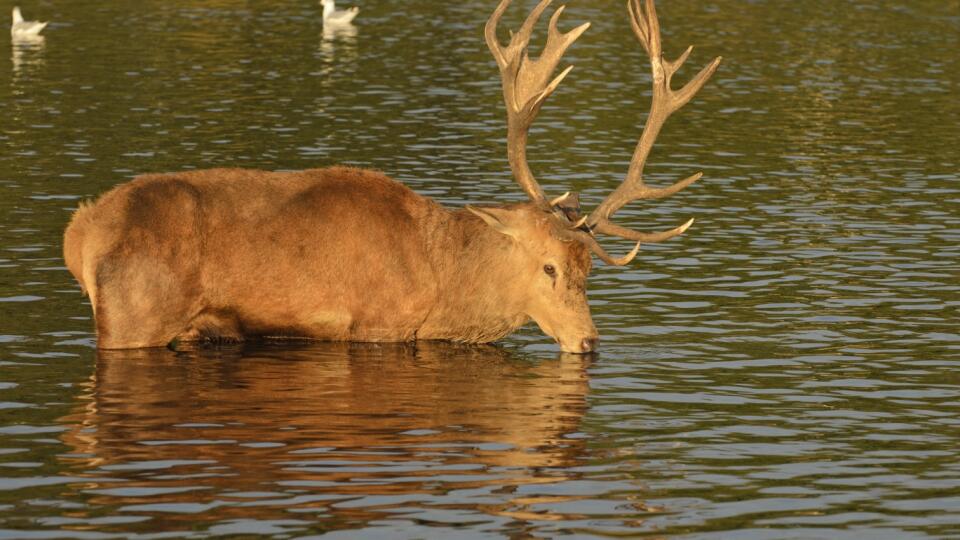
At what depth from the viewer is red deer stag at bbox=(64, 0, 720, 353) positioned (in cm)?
1596

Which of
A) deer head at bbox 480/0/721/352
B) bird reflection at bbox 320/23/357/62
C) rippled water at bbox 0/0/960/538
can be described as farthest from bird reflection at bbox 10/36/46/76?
deer head at bbox 480/0/721/352

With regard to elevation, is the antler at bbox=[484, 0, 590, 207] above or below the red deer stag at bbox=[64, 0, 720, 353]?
above

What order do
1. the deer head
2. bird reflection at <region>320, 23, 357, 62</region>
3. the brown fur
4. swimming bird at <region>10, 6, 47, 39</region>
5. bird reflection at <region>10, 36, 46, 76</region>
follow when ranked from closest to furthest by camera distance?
the brown fur → the deer head → bird reflection at <region>10, 36, 46, 76</region> → swimming bird at <region>10, 6, 47, 39</region> → bird reflection at <region>320, 23, 357, 62</region>

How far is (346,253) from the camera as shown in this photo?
54.5 ft

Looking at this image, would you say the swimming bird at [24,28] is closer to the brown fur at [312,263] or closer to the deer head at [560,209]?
the deer head at [560,209]

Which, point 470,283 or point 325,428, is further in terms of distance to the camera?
point 470,283

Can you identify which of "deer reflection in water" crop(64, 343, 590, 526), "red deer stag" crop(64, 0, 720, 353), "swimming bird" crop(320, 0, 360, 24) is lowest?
"swimming bird" crop(320, 0, 360, 24)

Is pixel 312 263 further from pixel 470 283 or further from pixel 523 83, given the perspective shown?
pixel 523 83

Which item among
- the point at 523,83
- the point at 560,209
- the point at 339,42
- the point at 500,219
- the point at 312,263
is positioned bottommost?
the point at 339,42

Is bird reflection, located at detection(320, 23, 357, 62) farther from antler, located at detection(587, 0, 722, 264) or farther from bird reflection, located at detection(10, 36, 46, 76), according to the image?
antler, located at detection(587, 0, 722, 264)

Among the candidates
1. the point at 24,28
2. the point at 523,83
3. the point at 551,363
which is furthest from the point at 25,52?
the point at 551,363

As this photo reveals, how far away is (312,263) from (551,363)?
225cm

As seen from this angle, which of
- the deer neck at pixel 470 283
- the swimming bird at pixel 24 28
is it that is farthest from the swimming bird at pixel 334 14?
the deer neck at pixel 470 283

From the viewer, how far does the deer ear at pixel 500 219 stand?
17.1m
